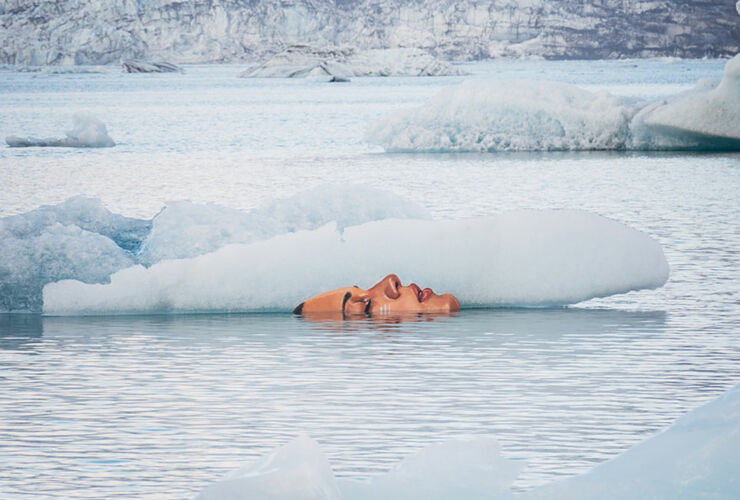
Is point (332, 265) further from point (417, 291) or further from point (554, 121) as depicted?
point (554, 121)

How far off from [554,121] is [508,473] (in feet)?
66.0

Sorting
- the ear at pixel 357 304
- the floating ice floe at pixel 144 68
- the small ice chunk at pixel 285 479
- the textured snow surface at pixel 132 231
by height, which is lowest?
the floating ice floe at pixel 144 68

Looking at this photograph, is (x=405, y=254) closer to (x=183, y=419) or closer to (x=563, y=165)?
(x=183, y=419)

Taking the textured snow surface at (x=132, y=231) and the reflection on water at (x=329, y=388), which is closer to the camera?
the reflection on water at (x=329, y=388)

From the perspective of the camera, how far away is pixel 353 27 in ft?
531

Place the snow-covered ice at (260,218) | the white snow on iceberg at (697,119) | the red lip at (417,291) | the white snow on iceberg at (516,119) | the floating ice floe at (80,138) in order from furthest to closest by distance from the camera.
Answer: the floating ice floe at (80,138), the white snow on iceberg at (516,119), the white snow on iceberg at (697,119), the snow-covered ice at (260,218), the red lip at (417,291)

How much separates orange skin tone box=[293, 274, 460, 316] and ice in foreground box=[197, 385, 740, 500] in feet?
15.5

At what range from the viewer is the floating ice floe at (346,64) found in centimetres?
10169

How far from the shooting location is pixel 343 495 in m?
4.52

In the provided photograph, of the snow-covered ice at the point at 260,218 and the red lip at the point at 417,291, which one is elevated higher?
the snow-covered ice at the point at 260,218

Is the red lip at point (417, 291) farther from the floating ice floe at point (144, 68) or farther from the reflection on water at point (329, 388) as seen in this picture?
the floating ice floe at point (144, 68)

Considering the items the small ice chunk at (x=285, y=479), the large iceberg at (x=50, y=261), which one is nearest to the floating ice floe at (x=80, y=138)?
the large iceberg at (x=50, y=261)

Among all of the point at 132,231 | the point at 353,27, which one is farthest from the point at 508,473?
the point at 353,27

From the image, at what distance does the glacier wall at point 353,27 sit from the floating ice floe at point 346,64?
3386 cm
